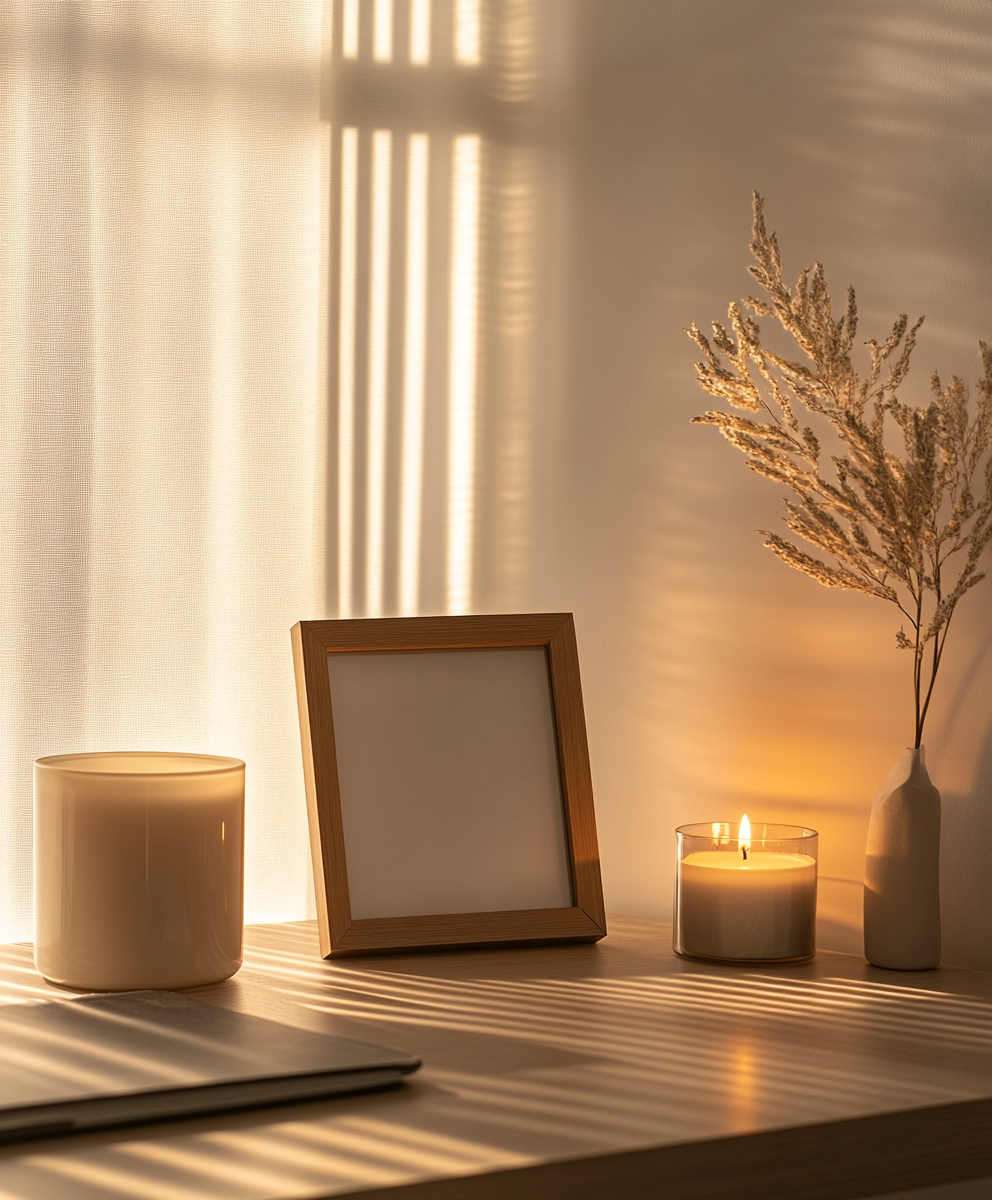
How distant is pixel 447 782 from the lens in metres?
1.30

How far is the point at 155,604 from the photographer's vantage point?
1372 millimetres

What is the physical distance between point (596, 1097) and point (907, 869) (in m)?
0.46

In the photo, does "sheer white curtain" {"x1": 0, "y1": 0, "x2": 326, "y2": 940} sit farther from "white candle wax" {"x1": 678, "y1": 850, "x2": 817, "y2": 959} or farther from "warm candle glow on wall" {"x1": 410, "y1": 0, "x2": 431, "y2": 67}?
"white candle wax" {"x1": 678, "y1": 850, "x2": 817, "y2": 959}

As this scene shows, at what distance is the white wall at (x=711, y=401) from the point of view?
126cm

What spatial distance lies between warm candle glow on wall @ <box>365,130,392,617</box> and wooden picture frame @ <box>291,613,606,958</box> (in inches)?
6.8

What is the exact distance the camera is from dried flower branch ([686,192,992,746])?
1.17 meters

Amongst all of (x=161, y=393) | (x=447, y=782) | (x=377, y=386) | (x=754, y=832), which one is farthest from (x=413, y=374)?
(x=754, y=832)

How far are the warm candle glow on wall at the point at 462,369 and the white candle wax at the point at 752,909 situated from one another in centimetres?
44

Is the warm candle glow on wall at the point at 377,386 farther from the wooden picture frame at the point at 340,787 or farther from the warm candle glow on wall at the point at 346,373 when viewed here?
the wooden picture frame at the point at 340,787

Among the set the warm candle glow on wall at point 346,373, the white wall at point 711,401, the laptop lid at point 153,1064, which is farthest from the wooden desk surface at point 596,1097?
the warm candle glow on wall at point 346,373

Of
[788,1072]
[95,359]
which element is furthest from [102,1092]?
[95,359]

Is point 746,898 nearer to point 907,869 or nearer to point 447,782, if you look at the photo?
point 907,869

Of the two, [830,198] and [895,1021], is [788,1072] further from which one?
[830,198]

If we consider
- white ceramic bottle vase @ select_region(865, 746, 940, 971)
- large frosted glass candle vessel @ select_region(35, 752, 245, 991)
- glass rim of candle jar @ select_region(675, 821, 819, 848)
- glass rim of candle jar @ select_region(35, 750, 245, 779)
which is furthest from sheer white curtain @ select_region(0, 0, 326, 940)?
white ceramic bottle vase @ select_region(865, 746, 940, 971)
